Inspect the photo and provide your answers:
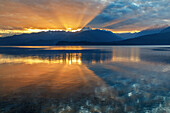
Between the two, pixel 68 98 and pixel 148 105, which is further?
pixel 68 98

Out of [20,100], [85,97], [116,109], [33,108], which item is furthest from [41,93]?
[116,109]

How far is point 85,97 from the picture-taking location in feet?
38.2

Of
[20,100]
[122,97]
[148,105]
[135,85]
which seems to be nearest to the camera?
[148,105]

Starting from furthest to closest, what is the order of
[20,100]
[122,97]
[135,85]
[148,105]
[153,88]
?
[135,85] → [153,88] → [122,97] → [20,100] → [148,105]

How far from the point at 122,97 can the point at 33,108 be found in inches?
261

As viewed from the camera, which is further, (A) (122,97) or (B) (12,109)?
(A) (122,97)

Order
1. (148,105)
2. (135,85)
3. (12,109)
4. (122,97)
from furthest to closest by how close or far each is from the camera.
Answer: (135,85)
(122,97)
(148,105)
(12,109)

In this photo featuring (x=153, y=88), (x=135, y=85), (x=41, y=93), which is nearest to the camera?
(x=41, y=93)

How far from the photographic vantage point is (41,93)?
12664 millimetres

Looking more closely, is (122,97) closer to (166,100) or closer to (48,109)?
(166,100)

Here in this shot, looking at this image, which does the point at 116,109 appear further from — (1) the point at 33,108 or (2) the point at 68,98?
(1) the point at 33,108

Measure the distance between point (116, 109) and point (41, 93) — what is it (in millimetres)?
6514

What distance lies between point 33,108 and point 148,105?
773cm

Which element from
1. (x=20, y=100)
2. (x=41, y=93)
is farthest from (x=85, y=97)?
(x=20, y=100)
